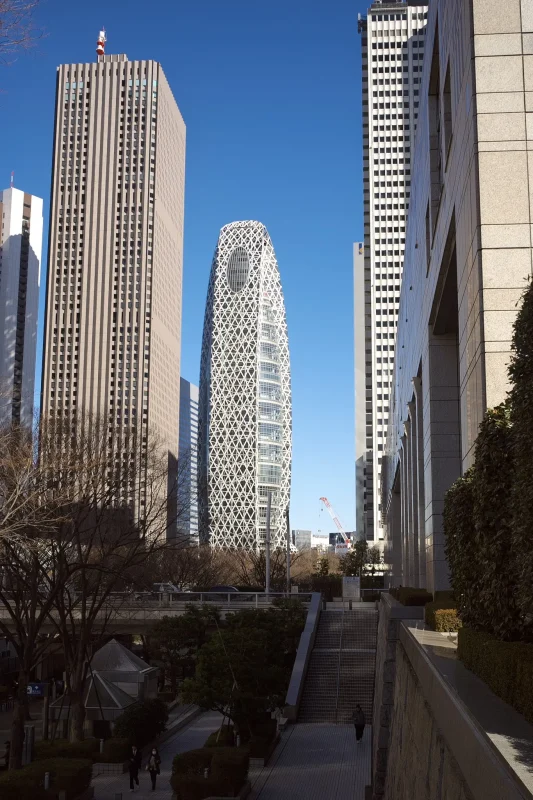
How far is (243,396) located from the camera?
15050 cm

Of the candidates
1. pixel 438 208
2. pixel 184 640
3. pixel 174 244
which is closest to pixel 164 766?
pixel 184 640

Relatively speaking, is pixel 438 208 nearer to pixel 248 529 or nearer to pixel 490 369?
pixel 490 369

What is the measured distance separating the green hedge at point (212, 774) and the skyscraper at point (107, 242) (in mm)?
110523

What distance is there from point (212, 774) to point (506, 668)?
17.0 metres

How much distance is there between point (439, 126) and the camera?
26047mm

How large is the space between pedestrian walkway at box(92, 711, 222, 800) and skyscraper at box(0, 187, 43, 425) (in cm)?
12422

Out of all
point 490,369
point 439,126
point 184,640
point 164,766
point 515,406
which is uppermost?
point 439,126

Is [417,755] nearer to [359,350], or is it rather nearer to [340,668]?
[340,668]

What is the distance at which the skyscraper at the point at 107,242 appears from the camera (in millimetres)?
137375

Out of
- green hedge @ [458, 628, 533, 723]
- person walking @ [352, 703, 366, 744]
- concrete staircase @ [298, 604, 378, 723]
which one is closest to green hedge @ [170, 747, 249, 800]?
person walking @ [352, 703, 366, 744]

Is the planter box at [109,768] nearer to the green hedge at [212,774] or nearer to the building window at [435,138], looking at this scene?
the green hedge at [212,774]

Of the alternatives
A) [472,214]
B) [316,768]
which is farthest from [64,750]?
[472,214]

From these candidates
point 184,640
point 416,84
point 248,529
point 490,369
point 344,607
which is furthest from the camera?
point 248,529

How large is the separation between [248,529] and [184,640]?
4261 inches
